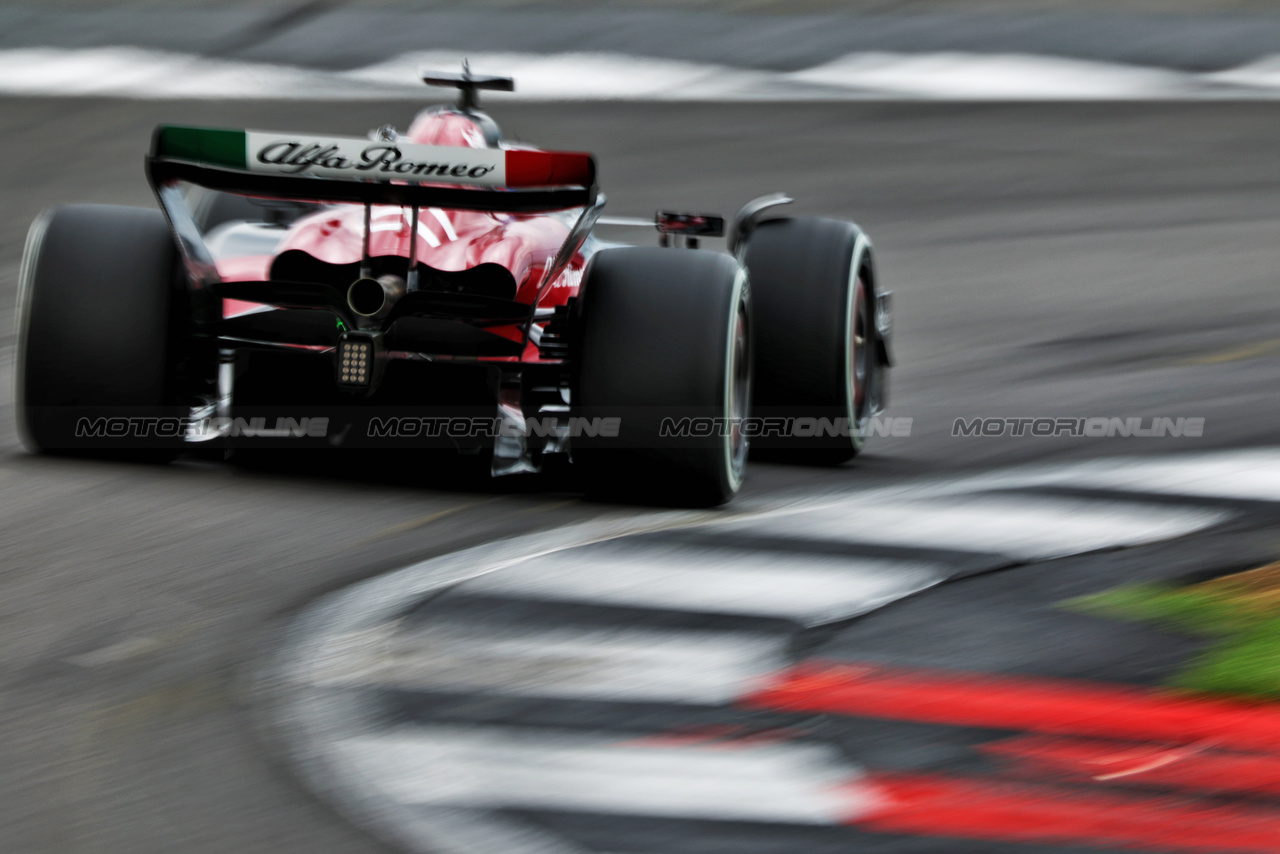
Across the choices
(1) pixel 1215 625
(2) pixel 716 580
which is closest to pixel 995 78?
(2) pixel 716 580

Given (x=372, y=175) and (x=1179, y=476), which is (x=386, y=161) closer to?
(x=372, y=175)

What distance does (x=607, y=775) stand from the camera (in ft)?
11.5

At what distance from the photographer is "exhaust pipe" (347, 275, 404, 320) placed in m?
6.00

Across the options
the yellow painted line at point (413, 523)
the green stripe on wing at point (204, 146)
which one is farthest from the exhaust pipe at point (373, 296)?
the yellow painted line at point (413, 523)

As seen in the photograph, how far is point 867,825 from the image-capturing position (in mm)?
3289

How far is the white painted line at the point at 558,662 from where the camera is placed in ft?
13.1

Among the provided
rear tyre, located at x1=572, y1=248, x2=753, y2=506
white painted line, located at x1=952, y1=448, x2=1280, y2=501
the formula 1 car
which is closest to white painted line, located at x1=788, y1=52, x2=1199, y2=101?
white painted line, located at x1=952, y1=448, x2=1280, y2=501

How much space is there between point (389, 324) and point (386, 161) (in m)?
0.52

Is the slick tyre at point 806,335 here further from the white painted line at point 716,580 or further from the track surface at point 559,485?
the white painted line at point 716,580

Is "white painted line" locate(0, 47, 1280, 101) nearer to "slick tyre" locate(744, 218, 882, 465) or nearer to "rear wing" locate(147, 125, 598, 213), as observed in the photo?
"slick tyre" locate(744, 218, 882, 465)

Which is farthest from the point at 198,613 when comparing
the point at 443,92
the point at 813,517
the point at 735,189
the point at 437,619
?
the point at 443,92

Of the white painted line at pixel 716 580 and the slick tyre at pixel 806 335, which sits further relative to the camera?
the slick tyre at pixel 806 335

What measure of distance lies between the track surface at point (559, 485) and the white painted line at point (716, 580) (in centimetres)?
44

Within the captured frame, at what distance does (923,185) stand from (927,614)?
11.3 metres
